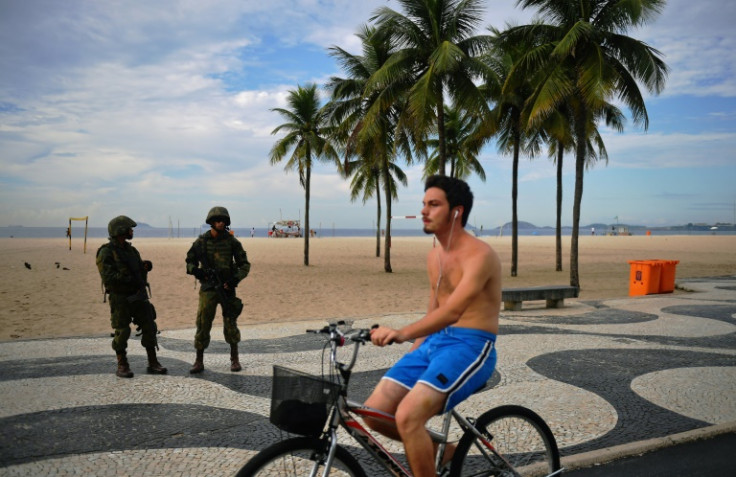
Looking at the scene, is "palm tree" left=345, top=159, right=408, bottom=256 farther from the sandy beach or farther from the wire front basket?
the wire front basket

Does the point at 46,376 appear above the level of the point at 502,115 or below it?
below

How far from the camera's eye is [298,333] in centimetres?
889

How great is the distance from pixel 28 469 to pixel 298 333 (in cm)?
537

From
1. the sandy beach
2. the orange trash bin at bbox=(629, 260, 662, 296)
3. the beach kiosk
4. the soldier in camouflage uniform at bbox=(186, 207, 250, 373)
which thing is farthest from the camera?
the beach kiosk

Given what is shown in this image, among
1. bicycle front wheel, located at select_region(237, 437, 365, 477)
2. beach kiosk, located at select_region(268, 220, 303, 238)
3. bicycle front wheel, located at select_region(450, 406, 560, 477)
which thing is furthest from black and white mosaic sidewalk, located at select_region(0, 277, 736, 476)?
beach kiosk, located at select_region(268, 220, 303, 238)

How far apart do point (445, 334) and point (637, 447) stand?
2413 millimetres

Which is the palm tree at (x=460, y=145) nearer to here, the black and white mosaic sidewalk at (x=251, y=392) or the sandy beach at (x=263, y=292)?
the sandy beach at (x=263, y=292)

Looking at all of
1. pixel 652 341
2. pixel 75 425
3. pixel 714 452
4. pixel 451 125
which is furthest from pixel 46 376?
pixel 451 125

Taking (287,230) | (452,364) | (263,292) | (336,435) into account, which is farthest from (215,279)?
(287,230)

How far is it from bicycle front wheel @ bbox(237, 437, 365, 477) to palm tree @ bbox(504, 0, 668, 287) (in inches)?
552

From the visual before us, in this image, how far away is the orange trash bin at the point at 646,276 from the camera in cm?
1371

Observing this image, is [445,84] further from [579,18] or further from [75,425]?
[75,425]

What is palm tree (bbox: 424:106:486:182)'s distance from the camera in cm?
2569

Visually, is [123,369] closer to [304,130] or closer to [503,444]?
[503,444]
